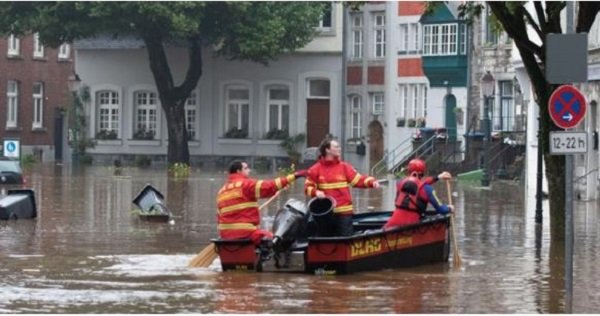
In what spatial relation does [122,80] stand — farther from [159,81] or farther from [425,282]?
[425,282]

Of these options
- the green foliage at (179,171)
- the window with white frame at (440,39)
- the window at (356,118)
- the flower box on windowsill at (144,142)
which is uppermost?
the window with white frame at (440,39)

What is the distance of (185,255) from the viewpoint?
24328 mm

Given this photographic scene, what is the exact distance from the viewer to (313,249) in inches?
808

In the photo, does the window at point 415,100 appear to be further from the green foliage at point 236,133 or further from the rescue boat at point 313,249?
the rescue boat at point 313,249

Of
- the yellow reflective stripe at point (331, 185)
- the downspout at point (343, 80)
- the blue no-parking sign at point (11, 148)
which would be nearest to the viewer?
the yellow reflective stripe at point (331, 185)

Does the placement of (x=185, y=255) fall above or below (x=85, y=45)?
below

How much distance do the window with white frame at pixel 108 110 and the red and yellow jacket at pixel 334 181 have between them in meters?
56.7

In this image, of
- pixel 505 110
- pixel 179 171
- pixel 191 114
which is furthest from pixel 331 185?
pixel 191 114

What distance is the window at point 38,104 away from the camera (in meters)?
83.4

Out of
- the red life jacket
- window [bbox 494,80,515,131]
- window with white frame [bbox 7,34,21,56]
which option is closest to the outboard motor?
the red life jacket

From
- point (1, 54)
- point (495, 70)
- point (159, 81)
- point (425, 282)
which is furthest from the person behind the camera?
point (1, 54)

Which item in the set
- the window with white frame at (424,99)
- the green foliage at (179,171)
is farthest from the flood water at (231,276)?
the window with white frame at (424,99)

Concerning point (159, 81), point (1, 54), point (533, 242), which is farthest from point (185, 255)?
point (1, 54)

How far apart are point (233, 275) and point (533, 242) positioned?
26.0ft
